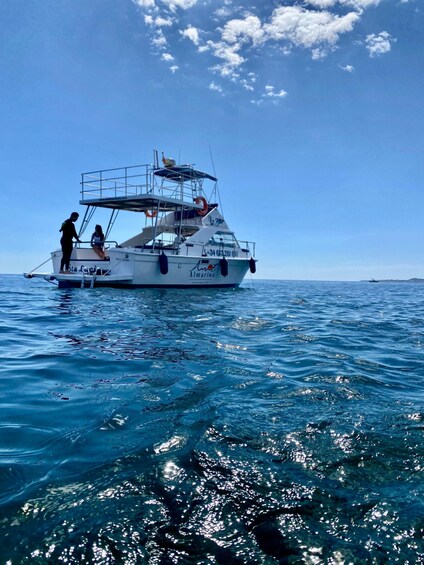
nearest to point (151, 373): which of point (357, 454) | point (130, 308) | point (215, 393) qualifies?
point (215, 393)

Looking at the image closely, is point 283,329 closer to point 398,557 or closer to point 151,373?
point 151,373

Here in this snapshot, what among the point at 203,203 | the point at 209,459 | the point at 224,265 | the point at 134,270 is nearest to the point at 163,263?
the point at 134,270

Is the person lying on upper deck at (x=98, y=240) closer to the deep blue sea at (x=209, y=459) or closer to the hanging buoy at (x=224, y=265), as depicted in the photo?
the hanging buoy at (x=224, y=265)

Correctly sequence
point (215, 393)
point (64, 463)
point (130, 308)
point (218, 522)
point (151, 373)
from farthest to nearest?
point (130, 308) → point (151, 373) → point (215, 393) → point (64, 463) → point (218, 522)

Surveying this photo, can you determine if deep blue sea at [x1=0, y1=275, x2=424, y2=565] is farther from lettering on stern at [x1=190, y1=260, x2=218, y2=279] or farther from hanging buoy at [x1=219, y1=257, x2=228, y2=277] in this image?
hanging buoy at [x1=219, y1=257, x2=228, y2=277]

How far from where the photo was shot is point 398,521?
1518mm

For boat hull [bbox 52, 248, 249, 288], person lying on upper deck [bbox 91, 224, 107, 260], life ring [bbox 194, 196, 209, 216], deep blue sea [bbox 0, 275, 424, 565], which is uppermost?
life ring [bbox 194, 196, 209, 216]

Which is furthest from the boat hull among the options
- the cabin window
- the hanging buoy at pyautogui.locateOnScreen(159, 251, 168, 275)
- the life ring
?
the life ring

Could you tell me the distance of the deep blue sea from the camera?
1393 millimetres

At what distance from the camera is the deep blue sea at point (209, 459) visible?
4.57ft

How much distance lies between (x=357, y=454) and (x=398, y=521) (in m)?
0.55

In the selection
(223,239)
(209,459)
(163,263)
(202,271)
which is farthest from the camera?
(223,239)

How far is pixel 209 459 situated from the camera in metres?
1.97

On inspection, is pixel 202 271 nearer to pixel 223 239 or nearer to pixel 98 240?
pixel 223 239
